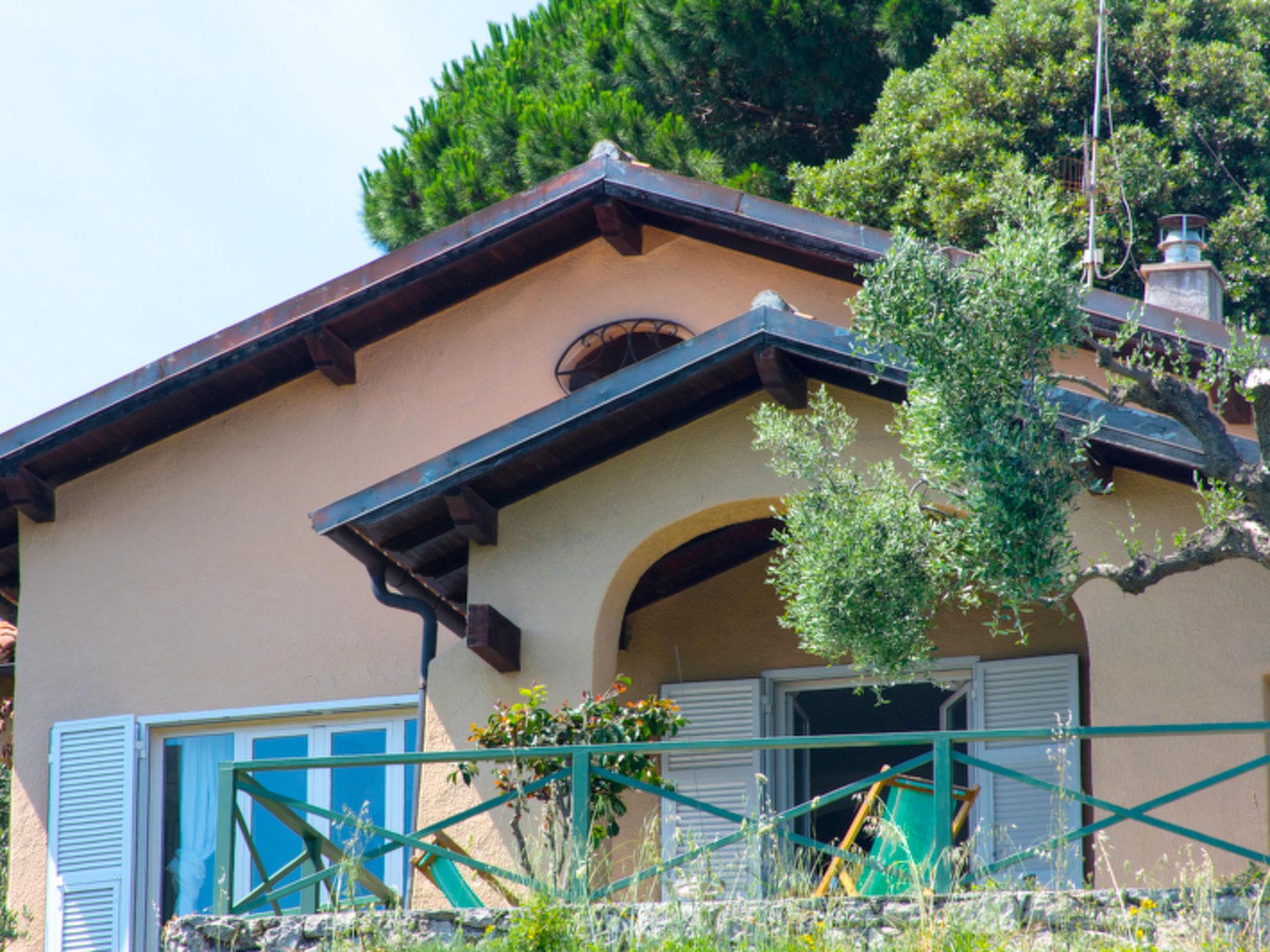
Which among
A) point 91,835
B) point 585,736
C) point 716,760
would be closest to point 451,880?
point 585,736

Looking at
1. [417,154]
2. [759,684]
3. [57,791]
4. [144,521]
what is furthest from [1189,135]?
[57,791]

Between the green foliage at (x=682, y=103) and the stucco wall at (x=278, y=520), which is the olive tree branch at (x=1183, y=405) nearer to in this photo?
the stucco wall at (x=278, y=520)

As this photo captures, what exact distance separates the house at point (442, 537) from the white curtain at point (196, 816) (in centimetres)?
2

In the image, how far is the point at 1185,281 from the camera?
12.1 meters

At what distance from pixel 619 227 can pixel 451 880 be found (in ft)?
17.7

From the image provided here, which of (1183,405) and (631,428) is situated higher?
(631,428)

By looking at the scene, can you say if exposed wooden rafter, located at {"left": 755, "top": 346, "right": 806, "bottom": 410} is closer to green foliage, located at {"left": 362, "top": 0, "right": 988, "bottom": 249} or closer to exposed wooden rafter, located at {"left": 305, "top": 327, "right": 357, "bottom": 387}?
exposed wooden rafter, located at {"left": 305, "top": 327, "right": 357, "bottom": 387}

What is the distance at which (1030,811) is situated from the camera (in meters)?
9.80

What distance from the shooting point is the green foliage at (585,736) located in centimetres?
813

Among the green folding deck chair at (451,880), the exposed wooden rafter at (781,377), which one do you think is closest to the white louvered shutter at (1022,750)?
the exposed wooden rafter at (781,377)

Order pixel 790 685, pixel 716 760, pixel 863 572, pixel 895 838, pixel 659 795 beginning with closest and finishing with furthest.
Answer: pixel 895 838, pixel 659 795, pixel 863 572, pixel 716 760, pixel 790 685

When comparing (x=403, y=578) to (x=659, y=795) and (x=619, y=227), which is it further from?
(x=619, y=227)

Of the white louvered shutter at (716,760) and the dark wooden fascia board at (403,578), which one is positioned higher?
the dark wooden fascia board at (403,578)

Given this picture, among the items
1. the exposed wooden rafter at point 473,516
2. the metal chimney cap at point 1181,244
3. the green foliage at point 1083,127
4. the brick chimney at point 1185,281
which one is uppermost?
Result: the green foliage at point 1083,127
